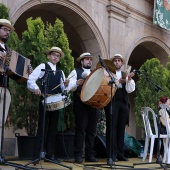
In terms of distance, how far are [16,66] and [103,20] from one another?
19.2 ft

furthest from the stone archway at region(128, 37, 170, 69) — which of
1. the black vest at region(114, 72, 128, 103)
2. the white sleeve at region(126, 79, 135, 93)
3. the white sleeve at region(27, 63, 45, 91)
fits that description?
the white sleeve at region(27, 63, 45, 91)

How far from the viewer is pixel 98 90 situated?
5195 mm

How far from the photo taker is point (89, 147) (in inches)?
234

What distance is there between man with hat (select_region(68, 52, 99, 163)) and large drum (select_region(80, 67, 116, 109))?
0.23 m

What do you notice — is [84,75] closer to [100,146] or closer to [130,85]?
[130,85]

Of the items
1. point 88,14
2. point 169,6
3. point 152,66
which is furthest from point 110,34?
point 169,6

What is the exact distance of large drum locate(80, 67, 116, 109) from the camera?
521 centimetres

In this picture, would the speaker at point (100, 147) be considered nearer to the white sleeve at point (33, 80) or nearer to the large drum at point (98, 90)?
the large drum at point (98, 90)

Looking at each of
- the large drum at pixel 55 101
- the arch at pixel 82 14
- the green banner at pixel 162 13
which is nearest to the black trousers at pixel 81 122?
the large drum at pixel 55 101

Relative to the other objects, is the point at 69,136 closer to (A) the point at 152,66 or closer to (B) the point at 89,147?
(B) the point at 89,147

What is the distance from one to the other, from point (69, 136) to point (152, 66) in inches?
159

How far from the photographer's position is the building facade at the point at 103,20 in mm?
9281

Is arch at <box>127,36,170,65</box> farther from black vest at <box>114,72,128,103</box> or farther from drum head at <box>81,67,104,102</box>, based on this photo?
drum head at <box>81,67,104,102</box>

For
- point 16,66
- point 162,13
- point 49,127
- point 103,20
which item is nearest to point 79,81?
point 49,127
